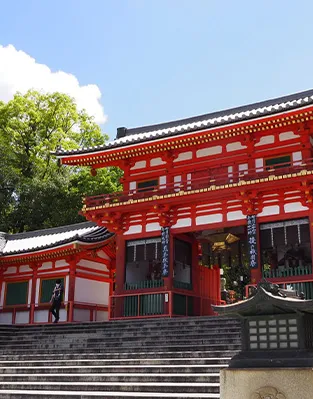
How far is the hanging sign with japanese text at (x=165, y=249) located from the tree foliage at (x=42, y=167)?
16.0m

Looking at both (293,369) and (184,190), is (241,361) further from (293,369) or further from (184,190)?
(184,190)

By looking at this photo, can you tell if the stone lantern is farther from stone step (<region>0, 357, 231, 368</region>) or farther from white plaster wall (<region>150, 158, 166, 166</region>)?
white plaster wall (<region>150, 158, 166, 166</region>)

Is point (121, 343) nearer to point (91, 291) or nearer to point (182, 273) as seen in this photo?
point (182, 273)

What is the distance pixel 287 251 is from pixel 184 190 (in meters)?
4.59

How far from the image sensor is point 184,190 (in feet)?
62.2

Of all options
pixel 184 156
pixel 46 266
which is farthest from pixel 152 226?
pixel 46 266

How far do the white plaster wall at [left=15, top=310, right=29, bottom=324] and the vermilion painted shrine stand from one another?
5663 mm

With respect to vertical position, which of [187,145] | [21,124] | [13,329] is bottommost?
Result: [13,329]

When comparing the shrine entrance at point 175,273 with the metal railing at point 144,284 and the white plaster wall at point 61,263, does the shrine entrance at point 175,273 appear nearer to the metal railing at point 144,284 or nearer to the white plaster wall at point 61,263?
the metal railing at point 144,284

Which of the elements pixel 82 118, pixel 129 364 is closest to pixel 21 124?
pixel 82 118

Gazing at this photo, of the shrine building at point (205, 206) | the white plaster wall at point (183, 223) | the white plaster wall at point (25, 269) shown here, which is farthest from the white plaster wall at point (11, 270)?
the white plaster wall at point (183, 223)

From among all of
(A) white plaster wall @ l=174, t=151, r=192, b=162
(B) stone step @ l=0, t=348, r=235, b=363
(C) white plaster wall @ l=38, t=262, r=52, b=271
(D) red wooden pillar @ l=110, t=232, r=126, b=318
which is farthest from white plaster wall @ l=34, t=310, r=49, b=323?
(A) white plaster wall @ l=174, t=151, r=192, b=162

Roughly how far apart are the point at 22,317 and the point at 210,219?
1045 centimetres

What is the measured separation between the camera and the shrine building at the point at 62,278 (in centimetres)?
2170
